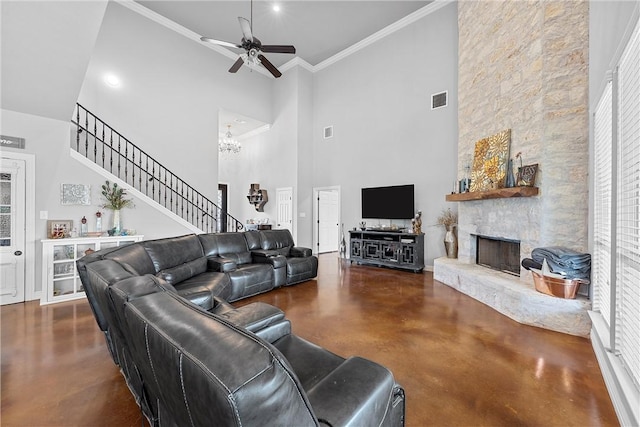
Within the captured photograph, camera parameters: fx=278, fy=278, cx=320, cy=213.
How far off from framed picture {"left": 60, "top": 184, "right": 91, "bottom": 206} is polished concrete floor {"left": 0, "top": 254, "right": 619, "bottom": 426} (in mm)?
1574

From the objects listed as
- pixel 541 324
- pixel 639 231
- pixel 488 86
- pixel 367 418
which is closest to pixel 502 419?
pixel 367 418

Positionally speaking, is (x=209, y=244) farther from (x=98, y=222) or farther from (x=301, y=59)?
(x=301, y=59)

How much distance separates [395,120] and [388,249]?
300cm

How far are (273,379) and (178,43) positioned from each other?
8.20 m

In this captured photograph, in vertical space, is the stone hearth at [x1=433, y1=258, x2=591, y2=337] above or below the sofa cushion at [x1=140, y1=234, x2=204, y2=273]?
below

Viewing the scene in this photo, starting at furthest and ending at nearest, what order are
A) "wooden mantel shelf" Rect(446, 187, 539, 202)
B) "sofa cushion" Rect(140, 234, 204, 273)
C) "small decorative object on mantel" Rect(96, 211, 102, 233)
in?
1. "small decorative object on mantel" Rect(96, 211, 102, 233)
2. "sofa cushion" Rect(140, 234, 204, 273)
3. "wooden mantel shelf" Rect(446, 187, 539, 202)

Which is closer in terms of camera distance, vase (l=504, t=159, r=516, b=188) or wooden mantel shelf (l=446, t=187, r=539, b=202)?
wooden mantel shelf (l=446, t=187, r=539, b=202)

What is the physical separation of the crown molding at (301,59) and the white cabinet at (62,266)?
461 centimetres

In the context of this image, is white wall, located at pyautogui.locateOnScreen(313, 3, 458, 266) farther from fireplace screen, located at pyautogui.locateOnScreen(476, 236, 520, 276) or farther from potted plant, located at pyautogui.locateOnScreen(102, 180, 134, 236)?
potted plant, located at pyautogui.locateOnScreen(102, 180, 134, 236)

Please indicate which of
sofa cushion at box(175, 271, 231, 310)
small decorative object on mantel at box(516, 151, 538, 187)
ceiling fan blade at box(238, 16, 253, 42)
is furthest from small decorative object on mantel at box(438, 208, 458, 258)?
ceiling fan blade at box(238, 16, 253, 42)

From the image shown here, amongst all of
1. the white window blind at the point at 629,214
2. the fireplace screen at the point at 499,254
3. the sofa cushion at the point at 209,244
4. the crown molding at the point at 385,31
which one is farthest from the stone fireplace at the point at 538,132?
the sofa cushion at the point at 209,244

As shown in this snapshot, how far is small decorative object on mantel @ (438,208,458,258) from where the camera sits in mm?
5184

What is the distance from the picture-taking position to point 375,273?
564cm

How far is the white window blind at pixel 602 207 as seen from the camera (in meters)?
2.35
